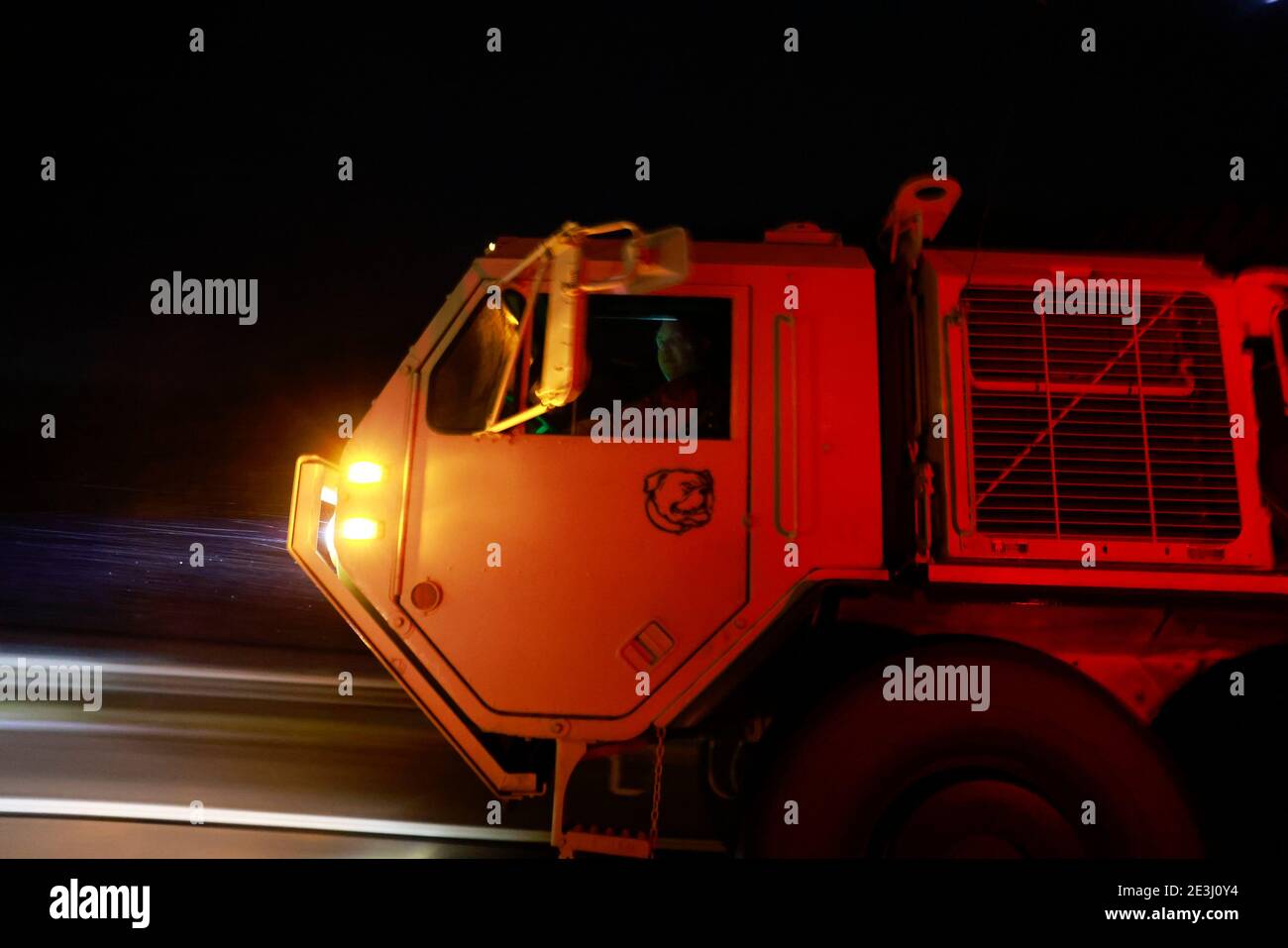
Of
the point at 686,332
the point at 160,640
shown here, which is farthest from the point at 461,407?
the point at 160,640

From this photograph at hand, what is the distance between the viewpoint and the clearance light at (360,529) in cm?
256

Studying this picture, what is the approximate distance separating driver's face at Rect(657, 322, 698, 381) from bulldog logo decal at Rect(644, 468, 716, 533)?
1.63 feet

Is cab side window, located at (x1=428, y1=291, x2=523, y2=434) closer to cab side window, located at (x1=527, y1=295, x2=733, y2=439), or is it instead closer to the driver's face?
cab side window, located at (x1=527, y1=295, x2=733, y2=439)

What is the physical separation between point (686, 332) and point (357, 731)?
4.29 meters

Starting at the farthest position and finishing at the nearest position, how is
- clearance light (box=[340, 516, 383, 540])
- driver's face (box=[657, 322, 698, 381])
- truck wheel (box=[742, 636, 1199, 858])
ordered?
driver's face (box=[657, 322, 698, 381]) < clearance light (box=[340, 516, 383, 540]) < truck wheel (box=[742, 636, 1199, 858])

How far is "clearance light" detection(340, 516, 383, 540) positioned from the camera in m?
2.56

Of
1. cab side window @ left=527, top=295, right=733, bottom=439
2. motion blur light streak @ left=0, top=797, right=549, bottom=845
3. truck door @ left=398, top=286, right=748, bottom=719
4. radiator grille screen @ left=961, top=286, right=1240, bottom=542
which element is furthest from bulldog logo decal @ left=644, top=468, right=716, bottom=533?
motion blur light streak @ left=0, top=797, right=549, bottom=845

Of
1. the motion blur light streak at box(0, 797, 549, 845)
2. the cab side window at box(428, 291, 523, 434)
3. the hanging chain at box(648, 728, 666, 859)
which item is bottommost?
the motion blur light streak at box(0, 797, 549, 845)

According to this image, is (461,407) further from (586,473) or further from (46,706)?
(46,706)

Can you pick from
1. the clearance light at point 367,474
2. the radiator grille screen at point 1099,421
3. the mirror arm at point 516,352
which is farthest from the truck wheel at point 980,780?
the clearance light at point 367,474

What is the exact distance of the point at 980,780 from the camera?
2367 mm

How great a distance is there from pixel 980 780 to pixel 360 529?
245 cm

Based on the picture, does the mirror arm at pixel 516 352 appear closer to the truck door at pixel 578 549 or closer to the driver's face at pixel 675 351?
the truck door at pixel 578 549

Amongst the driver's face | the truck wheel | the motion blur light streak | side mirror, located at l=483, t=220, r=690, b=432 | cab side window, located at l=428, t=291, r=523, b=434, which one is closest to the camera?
side mirror, located at l=483, t=220, r=690, b=432
